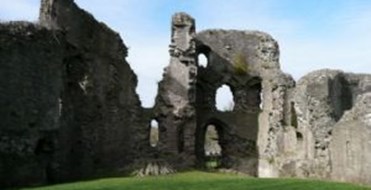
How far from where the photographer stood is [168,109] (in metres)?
31.8

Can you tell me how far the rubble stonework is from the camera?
2323 centimetres

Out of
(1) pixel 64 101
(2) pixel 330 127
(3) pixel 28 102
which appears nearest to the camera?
(3) pixel 28 102

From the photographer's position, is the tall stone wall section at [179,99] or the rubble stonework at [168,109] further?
the tall stone wall section at [179,99]

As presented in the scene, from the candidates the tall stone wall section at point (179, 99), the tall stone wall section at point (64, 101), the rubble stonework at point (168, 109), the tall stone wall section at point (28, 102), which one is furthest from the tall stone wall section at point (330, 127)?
the tall stone wall section at point (28, 102)

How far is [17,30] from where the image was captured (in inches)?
922

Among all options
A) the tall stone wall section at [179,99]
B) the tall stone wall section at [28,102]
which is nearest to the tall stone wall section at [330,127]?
the tall stone wall section at [179,99]

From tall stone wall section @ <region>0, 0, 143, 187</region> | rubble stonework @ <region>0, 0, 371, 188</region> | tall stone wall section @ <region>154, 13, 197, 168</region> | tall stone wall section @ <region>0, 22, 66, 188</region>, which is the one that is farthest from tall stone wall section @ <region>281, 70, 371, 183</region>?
tall stone wall section @ <region>0, 22, 66, 188</region>

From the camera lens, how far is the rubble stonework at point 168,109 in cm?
2323

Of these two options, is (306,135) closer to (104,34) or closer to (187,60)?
(187,60)

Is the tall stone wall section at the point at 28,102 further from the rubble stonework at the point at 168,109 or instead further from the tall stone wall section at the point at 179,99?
the tall stone wall section at the point at 179,99

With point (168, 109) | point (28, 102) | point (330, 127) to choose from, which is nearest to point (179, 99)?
point (168, 109)

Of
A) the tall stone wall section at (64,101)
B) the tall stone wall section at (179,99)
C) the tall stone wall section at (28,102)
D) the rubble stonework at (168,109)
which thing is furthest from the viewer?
the tall stone wall section at (179,99)

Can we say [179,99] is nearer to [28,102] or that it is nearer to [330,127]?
[330,127]

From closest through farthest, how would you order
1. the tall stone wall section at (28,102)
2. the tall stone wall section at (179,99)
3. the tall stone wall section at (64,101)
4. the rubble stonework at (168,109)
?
the tall stone wall section at (28,102), the tall stone wall section at (64,101), the rubble stonework at (168,109), the tall stone wall section at (179,99)
